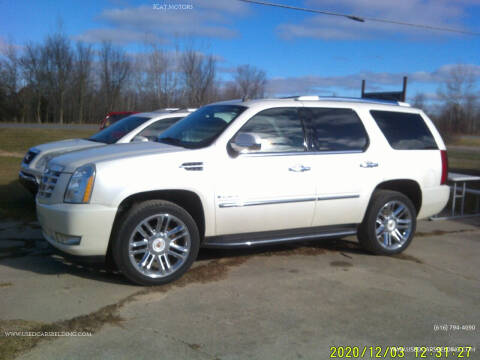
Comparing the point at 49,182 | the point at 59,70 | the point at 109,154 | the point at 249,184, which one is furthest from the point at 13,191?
the point at 59,70

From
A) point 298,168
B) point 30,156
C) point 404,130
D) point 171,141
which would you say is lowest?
point 30,156

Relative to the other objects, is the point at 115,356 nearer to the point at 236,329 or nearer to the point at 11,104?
the point at 236,329

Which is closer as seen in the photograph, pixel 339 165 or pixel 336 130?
pixel 339 165

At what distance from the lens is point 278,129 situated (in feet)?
17.4

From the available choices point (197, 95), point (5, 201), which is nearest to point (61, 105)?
point (197, 95)

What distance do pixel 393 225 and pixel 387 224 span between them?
0.11 meters

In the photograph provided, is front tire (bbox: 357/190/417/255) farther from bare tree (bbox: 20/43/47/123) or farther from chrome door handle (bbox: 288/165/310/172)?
bare tree (bbox: 20/43/47/123)

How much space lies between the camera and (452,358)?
3.39 m

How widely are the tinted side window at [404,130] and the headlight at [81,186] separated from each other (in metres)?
3.63

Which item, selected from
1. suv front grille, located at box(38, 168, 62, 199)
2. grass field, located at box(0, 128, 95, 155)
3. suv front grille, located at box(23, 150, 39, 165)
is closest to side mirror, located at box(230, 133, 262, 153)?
suv front grille, located at box(38, 168, 62, 199)

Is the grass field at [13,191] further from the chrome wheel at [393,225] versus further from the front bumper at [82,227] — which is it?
the chrome wheel at [393,225]

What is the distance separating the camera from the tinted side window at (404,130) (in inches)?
236

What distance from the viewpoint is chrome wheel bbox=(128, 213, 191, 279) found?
4543mm

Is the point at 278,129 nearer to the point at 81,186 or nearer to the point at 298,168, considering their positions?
the point at 298,168
